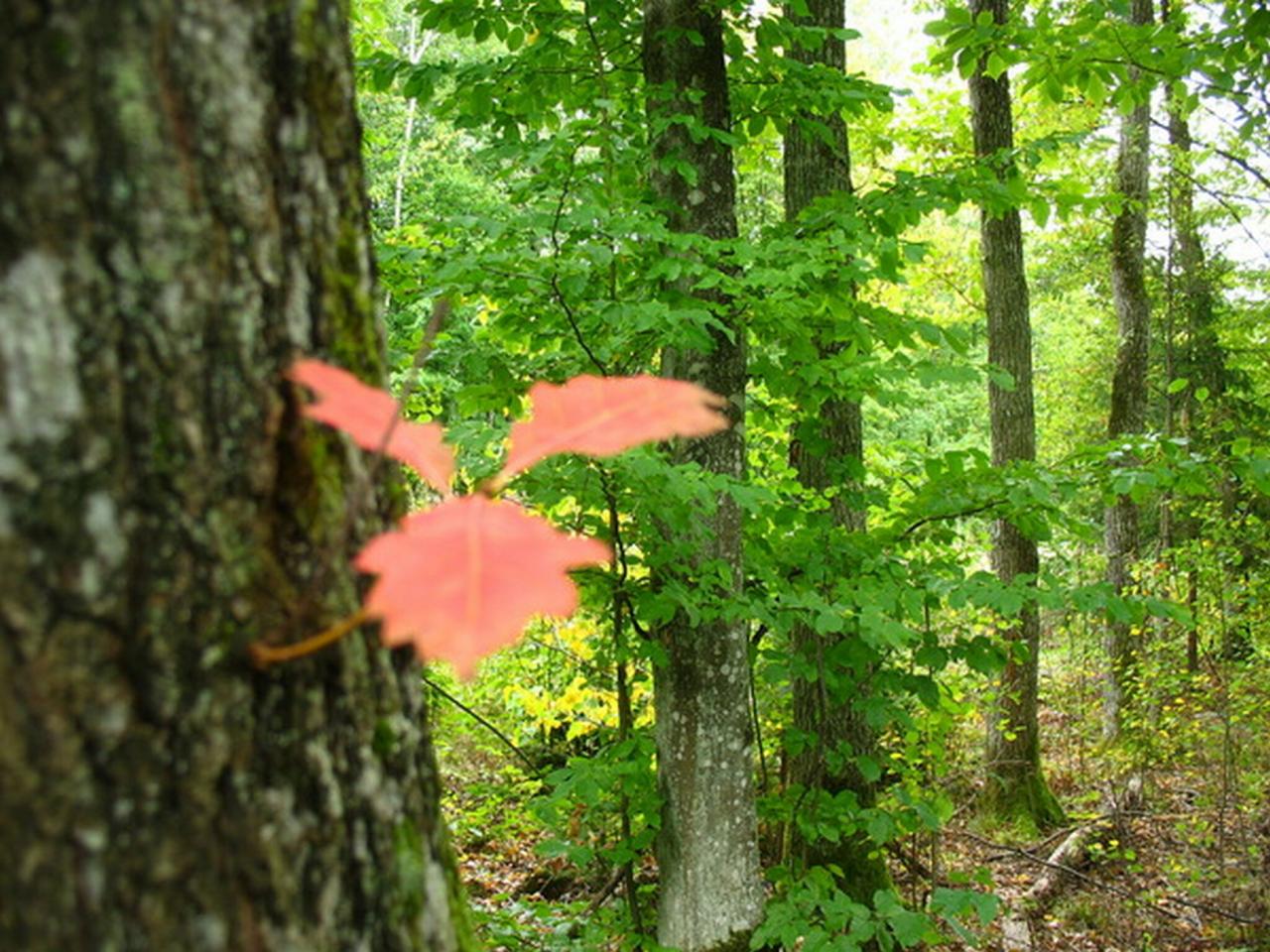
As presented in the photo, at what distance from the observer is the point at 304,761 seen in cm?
60

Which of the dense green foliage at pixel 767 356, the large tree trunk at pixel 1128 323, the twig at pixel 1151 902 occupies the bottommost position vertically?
the twig at pixel 1151 902

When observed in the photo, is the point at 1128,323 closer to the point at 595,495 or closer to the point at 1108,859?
the point at 1108,859

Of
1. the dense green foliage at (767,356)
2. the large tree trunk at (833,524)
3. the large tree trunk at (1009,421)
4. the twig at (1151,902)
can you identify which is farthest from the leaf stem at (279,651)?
the large tree trunk at (1009,421)

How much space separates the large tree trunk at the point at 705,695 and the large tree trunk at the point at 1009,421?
14.1 ft

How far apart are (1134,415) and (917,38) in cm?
492

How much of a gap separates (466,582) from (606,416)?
0.61 ft

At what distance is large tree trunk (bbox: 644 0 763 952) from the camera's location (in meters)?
3.46

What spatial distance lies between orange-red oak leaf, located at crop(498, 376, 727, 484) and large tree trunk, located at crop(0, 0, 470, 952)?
16cm

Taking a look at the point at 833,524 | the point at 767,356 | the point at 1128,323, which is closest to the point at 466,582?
the point at 767,356

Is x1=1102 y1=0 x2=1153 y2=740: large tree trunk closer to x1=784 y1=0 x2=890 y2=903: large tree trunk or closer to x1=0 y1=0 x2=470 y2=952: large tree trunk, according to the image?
x1=784 y1=0 x2=890 y2=903: large tree trunk

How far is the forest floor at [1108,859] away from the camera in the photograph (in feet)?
15.6

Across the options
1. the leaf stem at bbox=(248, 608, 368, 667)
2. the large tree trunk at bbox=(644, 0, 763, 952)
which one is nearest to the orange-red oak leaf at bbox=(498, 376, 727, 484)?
the leaf stem at bbox=(248, 608, 368, 667)

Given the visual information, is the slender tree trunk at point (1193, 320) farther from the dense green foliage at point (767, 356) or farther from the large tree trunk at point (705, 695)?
the large tree trunk at point (705, 695)

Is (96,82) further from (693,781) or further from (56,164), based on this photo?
(693,781)
